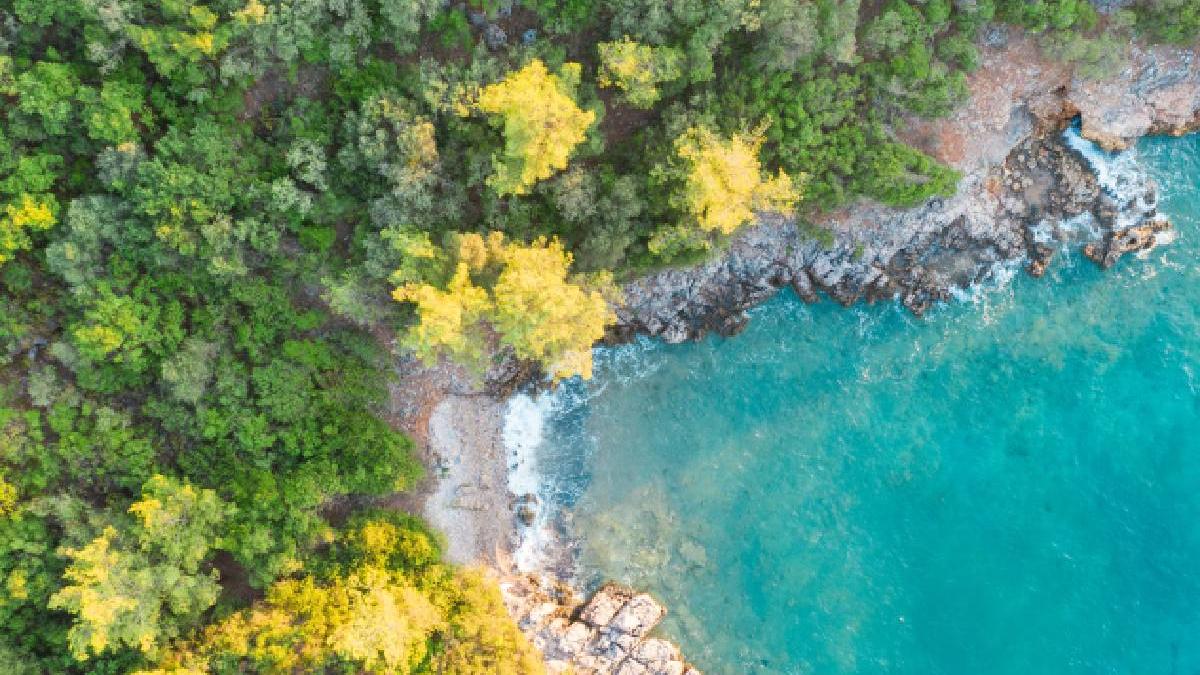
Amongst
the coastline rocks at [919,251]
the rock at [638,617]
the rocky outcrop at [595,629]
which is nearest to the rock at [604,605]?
the rocky outcrop at [595,629]

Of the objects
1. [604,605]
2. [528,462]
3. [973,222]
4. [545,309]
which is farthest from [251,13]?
[973,222]

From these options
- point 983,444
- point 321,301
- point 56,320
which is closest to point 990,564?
point 983,444

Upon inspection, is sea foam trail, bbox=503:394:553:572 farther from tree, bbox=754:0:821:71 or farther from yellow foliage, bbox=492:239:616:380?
tree, bbox=754:0:821:71

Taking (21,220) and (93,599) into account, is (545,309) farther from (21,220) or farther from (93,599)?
(21,220)

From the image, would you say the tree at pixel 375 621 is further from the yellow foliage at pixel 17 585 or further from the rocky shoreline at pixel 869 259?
the yellow foliage at pixel 17 585

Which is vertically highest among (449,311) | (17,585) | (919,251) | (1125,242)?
(919,251)

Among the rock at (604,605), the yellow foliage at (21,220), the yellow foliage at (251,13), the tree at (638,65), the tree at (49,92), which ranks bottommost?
the rock at (604,605)

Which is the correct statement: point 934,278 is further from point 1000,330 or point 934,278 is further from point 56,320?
point 56,320
